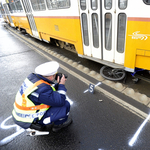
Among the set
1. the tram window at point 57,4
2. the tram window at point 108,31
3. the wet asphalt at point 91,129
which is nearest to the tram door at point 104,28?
the tram window at point 108,31

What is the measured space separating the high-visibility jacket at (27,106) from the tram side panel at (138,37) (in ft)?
6.88

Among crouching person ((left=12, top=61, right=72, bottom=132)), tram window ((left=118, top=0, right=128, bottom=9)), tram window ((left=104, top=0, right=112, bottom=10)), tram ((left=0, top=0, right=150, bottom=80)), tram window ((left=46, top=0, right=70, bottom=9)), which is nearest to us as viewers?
crouching person ((left=12, top=61, right=72, bottom=132))

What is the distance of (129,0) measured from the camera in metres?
2.40

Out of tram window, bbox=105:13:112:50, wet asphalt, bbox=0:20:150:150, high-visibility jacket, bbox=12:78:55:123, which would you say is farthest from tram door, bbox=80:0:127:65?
high-visibility jacket, bbox=12:78:55:123

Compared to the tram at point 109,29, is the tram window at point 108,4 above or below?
above

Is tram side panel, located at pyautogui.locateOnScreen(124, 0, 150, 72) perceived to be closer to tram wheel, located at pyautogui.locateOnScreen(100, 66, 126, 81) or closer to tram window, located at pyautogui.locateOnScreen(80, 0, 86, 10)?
tram wheel, located at pyautogui.locateOnScreen(100, 66, 126, 81)

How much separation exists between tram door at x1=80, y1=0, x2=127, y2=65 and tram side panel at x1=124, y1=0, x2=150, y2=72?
0.79 feet

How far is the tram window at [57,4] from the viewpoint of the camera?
12.9 feet

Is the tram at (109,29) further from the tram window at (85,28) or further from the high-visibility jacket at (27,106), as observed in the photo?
the high-visibility jacket at (27,106)

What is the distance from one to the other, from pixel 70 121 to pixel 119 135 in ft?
3.00

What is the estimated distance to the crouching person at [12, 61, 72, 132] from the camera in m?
1.64

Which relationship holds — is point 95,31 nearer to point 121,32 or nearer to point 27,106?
point 121,32

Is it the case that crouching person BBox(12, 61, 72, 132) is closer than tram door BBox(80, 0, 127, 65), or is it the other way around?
crouching person BBox(12, 61, 72, 132)

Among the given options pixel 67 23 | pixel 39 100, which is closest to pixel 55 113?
pixel 39 100
